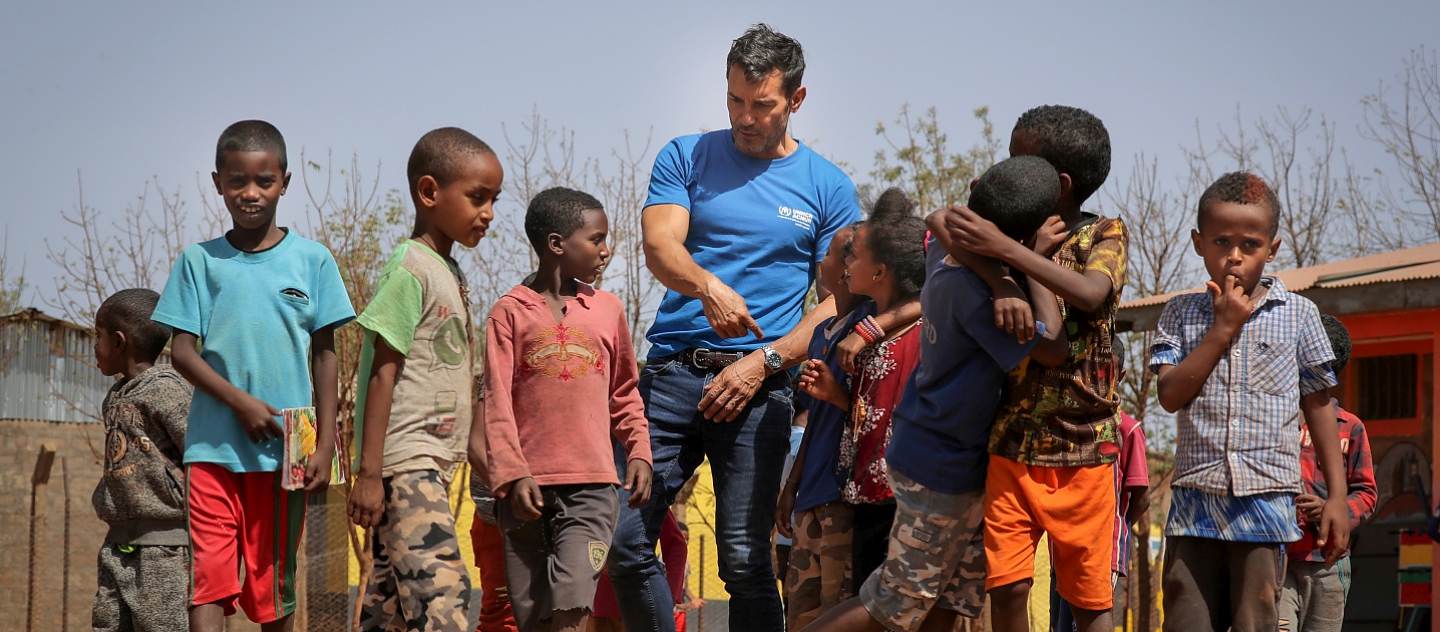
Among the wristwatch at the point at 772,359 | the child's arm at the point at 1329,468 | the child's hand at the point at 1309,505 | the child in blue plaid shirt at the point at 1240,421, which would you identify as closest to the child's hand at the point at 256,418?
the wristwatch at the point at 772,359

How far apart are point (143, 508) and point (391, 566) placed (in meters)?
1.73

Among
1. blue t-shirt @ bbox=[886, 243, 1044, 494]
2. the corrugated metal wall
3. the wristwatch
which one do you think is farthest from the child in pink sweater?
the corrugated metal wall

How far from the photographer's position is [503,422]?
4082 millimetres

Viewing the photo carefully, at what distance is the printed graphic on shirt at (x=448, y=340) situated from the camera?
412 centimetres

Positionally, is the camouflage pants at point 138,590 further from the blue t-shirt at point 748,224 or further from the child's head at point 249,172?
the blue t-shirt at point 748,224

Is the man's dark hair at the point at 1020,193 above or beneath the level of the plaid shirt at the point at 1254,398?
above

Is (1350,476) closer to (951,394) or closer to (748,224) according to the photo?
(748,224)

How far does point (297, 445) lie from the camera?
160 inches

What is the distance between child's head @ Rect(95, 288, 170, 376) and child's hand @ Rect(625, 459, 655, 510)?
2.23 metres

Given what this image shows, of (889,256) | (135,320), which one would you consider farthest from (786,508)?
(135,320)

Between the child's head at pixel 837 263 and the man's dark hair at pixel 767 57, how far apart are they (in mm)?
608

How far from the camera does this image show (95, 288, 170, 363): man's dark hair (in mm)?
5270

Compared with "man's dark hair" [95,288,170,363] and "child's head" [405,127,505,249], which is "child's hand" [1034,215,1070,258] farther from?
"man's dark hair" [95,288,170,363]

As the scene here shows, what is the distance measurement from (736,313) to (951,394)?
3.35 feet
